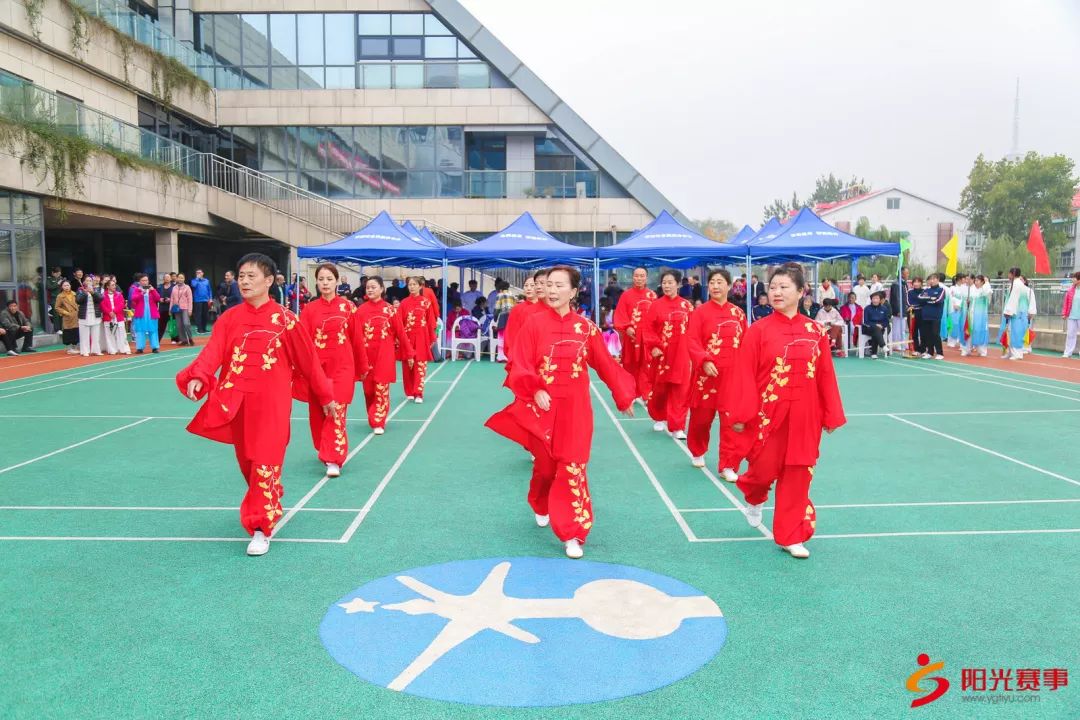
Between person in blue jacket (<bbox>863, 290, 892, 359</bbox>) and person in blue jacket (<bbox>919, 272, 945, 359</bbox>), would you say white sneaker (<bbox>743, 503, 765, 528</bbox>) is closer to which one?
person in blue jacket (<bbox>919, 272, 945, 359</bbox>)

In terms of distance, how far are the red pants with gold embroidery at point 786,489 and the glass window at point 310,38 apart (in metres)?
28.2

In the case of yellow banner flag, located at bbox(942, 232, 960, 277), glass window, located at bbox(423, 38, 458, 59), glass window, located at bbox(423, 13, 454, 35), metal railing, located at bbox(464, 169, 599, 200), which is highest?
glass window, located at bbox(423, 13, 454, 35)

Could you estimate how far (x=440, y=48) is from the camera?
29734 mm

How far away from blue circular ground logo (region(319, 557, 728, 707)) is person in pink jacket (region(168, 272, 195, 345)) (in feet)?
56.1

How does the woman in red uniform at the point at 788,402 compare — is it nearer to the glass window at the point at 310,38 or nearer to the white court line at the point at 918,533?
the white court line at the point at 918,533

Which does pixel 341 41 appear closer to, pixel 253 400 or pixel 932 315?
pixel 932 315

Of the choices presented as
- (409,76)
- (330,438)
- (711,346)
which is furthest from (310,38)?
(711,346)

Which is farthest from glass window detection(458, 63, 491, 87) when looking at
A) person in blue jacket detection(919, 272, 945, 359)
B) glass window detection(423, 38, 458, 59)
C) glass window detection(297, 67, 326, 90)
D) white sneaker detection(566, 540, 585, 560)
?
white sneaker detection(566, 540, 585, 560)

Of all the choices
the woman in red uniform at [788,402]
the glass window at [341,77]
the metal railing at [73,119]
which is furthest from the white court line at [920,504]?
the glass window at [341,77]

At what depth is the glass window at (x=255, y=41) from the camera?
2933cm

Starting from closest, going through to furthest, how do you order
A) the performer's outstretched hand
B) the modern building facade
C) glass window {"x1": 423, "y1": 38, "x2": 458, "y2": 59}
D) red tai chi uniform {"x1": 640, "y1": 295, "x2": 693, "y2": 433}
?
the performer's outstretched hand < red tai chi uniform {"x1": 640, "y1": 295, "x2": 693, "y2": 433} < the modern building facade < glass window {"x1": 423, "y1": 38, "x2": 458, "y2": 59}

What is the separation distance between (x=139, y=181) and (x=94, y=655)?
20.1 meters

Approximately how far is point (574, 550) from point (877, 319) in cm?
1490

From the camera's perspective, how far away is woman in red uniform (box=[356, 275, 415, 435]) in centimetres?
924
